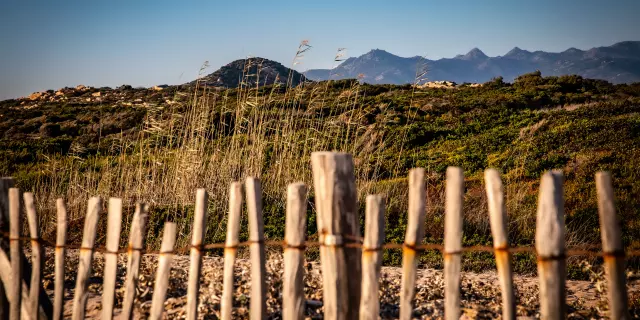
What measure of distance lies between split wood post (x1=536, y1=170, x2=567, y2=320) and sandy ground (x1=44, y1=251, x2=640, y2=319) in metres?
1.38

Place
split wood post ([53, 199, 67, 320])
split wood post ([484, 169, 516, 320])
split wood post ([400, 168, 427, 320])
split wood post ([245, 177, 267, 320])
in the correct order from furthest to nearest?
1. split wood post ([53, 199, 67, 320])
2. split wood post ([245, 177, 267, 320])
3. split wood post ([400, 168, 427, 320])
4. split wood post ([484, 169, 516, 320])

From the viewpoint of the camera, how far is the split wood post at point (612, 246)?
1581 millimetres

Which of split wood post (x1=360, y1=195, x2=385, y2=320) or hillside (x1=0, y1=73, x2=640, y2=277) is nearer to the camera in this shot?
split wood post (x1=360, y1=195, x2=385, y2=320)

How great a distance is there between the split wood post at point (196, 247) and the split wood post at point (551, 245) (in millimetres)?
1404

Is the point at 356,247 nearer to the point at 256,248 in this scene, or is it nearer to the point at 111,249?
the point at 256,248

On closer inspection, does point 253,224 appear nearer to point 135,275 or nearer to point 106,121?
point 135,275

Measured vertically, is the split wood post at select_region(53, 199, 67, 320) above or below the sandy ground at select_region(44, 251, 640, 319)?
above

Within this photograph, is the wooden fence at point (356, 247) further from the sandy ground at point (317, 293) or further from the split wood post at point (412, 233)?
the sandy ground at point (317, 293)

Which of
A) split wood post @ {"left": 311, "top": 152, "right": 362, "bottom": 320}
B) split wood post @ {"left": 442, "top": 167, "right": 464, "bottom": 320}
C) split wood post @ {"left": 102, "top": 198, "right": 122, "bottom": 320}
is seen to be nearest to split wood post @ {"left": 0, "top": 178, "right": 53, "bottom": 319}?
split wood post @ {"left": 102, "top": 198, "right": 122, "bottom": 320}

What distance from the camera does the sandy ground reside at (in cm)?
303

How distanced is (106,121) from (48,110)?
7.86 meters

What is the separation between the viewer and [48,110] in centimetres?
2297

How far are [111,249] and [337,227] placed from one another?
118 cm

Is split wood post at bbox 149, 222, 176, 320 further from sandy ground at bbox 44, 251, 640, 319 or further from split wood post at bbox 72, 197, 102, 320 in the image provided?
sandy ground at bbox 44, 251, 640, 319
